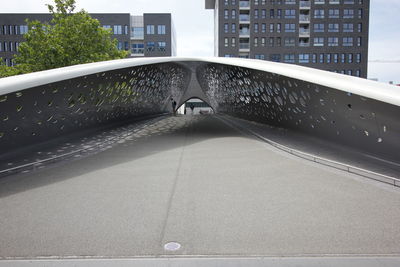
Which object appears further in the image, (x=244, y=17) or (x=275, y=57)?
Answer: (x=275, y=57)

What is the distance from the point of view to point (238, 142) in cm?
1080

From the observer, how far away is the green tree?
20.9 meters

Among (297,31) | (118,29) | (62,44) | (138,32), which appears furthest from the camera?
(138,32)

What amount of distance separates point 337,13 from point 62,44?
53.3 metres

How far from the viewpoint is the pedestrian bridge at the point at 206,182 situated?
11.0ft

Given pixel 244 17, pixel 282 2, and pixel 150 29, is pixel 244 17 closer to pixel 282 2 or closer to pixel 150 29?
pixel 282 2

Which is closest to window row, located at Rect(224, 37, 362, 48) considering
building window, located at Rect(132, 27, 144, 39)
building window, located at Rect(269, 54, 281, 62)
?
building window, located at Rect(269, 54, 281, 62)

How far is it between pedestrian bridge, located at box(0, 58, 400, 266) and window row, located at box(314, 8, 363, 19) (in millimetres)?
53463

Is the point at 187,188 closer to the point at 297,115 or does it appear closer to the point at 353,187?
the point at 353,187

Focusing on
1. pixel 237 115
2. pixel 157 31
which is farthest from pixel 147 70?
pixel 157 31

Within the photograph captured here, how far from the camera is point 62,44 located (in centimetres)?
2134

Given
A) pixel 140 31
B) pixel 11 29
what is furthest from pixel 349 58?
pixel 11 29

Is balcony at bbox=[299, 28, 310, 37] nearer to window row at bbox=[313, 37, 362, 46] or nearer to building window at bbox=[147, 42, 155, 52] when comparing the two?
window row at bbox=[313, 37, 362, 46]

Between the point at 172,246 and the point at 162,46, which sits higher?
the point at 162,46
